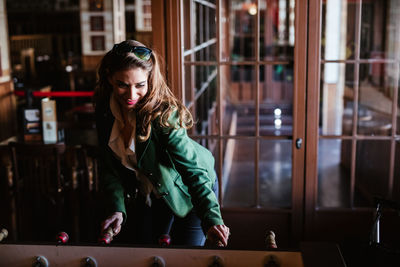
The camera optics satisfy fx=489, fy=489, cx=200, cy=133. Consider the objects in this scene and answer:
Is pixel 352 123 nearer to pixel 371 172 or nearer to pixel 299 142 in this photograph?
pixel 299 142

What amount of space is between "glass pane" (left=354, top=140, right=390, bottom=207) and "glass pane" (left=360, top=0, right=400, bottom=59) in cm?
298

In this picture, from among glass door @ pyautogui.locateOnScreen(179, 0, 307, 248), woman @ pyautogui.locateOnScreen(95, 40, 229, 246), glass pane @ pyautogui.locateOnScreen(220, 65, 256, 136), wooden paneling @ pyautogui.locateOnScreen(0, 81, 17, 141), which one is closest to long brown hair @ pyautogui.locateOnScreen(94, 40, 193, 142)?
woman @ pyautogui.locateOnScreen(95, 40, 229, 246)

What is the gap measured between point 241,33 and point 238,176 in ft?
18.3

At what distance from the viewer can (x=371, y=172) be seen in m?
4.61

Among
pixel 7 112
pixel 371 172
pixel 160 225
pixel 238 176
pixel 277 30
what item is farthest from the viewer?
pixel 277 30

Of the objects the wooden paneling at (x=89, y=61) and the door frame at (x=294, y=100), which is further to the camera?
the wooden paneling at (x=89, y=61)

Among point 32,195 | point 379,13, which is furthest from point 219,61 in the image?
point 379,13

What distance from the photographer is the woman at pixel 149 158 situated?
2.00 m

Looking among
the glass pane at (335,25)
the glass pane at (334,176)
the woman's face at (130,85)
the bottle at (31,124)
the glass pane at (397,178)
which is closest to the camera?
the woman's face at (130,85)

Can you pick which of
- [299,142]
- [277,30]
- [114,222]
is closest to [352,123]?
[299,142]

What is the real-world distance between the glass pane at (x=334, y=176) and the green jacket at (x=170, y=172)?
246cm

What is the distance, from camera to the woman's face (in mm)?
1978

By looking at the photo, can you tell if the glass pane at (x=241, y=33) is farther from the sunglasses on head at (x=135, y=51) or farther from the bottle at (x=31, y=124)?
the sunglasses on head at (x=135, y=51)

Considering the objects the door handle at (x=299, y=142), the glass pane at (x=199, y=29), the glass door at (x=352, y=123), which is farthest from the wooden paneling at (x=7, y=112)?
the door handle at (x=299, y=142)
